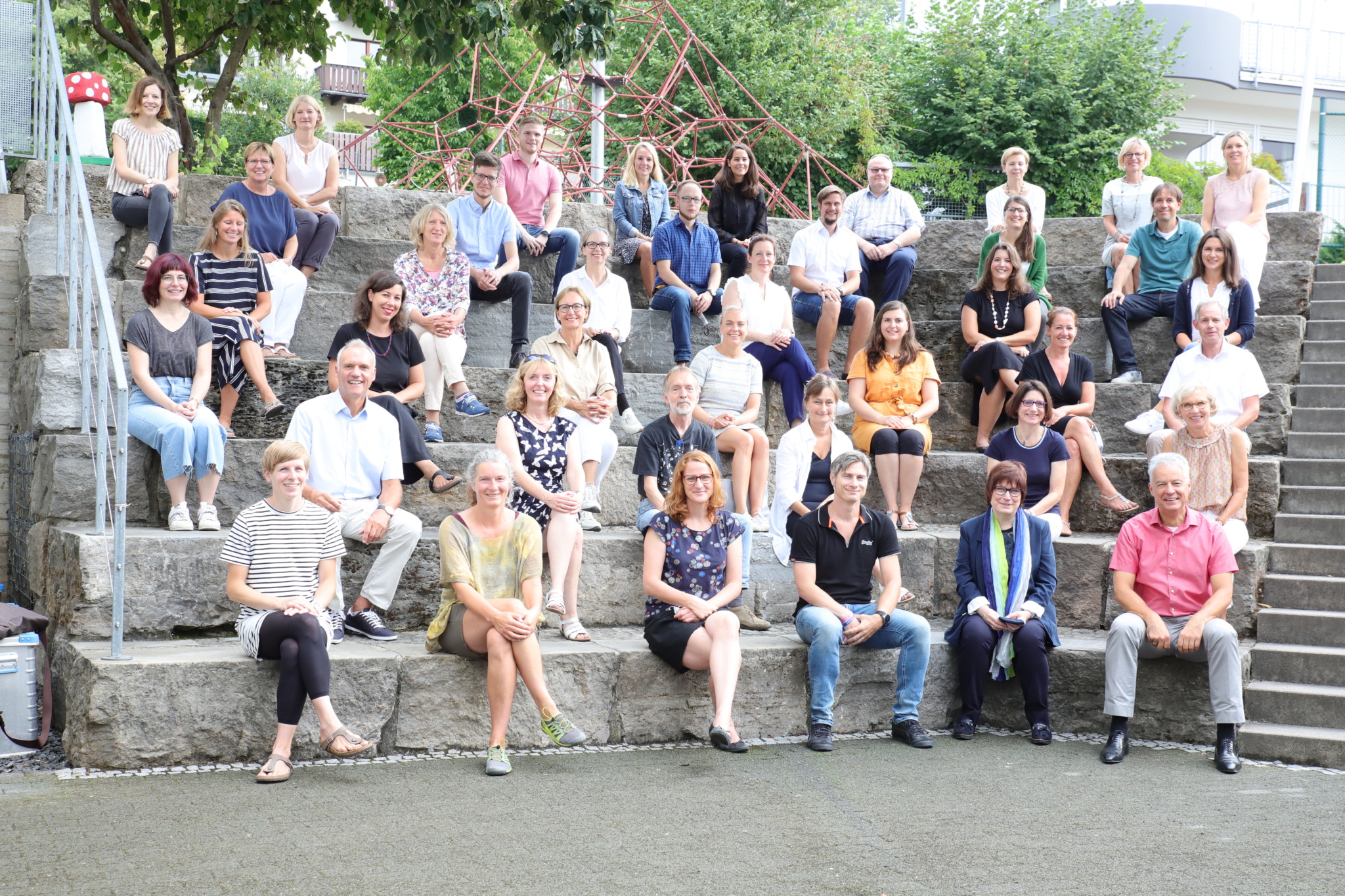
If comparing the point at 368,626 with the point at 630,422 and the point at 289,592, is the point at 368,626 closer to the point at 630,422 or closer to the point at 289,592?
the point at 289,592

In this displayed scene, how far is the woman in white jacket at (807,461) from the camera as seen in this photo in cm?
679

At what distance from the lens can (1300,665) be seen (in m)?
6.28

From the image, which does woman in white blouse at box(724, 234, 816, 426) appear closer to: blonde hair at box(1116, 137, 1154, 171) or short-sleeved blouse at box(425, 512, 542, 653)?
short-sleeved blouse at box(425, 512, 542, 653)

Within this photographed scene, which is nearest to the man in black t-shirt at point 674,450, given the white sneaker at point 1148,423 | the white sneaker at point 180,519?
the white sneaker at point 180,519

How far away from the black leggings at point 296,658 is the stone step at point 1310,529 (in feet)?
17.8

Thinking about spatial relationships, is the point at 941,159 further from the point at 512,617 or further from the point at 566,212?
the point at 512,617

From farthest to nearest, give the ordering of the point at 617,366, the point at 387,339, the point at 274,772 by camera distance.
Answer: the point at 617,366, the point at 387,339, the point at 274,772

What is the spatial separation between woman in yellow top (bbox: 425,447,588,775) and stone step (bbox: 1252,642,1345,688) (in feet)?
11.4

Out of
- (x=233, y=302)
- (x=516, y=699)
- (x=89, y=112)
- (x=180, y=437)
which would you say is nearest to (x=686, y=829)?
(x=516, y=699)

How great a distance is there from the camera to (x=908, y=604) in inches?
277

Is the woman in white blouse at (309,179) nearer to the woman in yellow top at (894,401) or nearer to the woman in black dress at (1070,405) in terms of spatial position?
the woman in yellow top at (894,401)

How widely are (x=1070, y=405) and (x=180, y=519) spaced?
16.8 feet

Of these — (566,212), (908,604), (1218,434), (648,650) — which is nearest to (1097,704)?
(908,604)

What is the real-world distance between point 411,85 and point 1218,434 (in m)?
18.5
